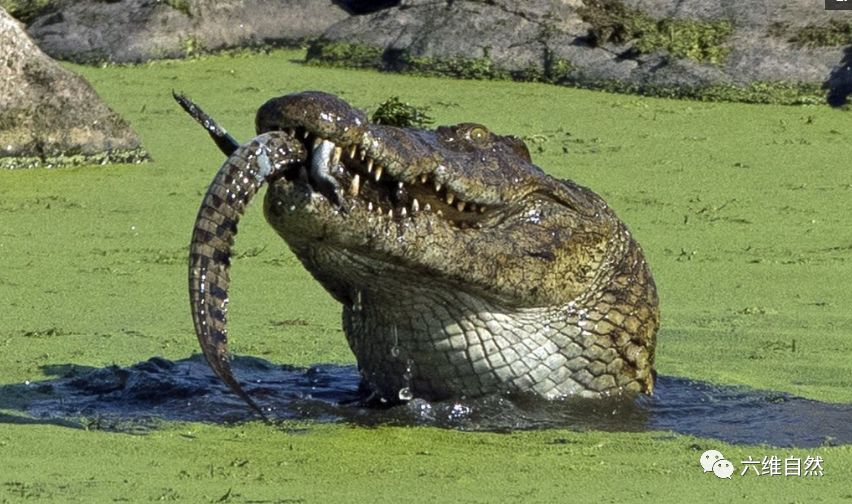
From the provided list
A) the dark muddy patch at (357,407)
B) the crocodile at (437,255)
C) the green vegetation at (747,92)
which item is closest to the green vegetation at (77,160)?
the green vegetation at (747,92)

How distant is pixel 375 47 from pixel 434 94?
3.24ft

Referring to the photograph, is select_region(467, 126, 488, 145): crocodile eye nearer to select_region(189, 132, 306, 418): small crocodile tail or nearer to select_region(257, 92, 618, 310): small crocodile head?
select_region(257, 92, 618, 310): small crocodile head

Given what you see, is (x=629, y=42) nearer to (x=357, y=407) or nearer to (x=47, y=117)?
(x=47, y=117)

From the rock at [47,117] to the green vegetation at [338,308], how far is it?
0.14m

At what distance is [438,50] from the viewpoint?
455 inches

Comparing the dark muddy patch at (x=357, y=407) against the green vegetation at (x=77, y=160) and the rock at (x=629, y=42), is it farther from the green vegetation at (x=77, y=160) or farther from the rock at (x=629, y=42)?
the rock at (x=629, y=42)

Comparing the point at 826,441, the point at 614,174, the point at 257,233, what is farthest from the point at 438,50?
the point at 826,441

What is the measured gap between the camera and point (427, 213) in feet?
15.6

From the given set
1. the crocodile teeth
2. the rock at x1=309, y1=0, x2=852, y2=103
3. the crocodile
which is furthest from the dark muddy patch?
the rock at x1=309, y1=0, x2=852, y2=103

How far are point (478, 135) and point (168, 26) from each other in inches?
301

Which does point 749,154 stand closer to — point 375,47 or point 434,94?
point 434,94

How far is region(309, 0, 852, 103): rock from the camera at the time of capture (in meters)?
10.9

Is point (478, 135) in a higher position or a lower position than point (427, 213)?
higher

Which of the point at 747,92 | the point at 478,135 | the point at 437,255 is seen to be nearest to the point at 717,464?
the point at 437,255
